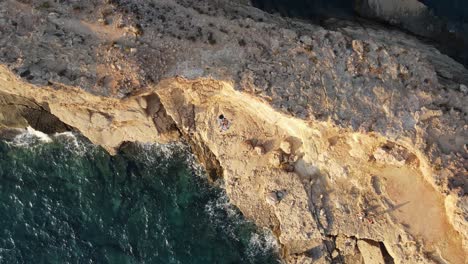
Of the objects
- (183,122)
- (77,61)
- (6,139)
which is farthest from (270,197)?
(6,139)

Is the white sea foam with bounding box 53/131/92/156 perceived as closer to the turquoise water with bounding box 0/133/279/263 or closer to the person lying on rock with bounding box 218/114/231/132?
the turquoise water with bounding box 0/133/279/263

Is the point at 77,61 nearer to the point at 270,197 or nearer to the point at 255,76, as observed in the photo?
the point at 255,76

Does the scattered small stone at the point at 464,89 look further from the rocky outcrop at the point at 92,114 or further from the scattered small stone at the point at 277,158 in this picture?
the rocky outcrop at the point at 92,114

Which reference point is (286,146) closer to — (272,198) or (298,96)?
(272,198)

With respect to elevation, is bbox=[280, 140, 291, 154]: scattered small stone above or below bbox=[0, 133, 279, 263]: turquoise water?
above

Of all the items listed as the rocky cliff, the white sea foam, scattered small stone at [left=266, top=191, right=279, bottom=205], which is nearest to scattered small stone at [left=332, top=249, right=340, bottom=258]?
the rocky cliff

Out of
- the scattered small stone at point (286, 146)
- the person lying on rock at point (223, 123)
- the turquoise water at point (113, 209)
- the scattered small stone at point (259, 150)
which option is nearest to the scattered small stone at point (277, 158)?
the scattered small stone at point (286, 146)
